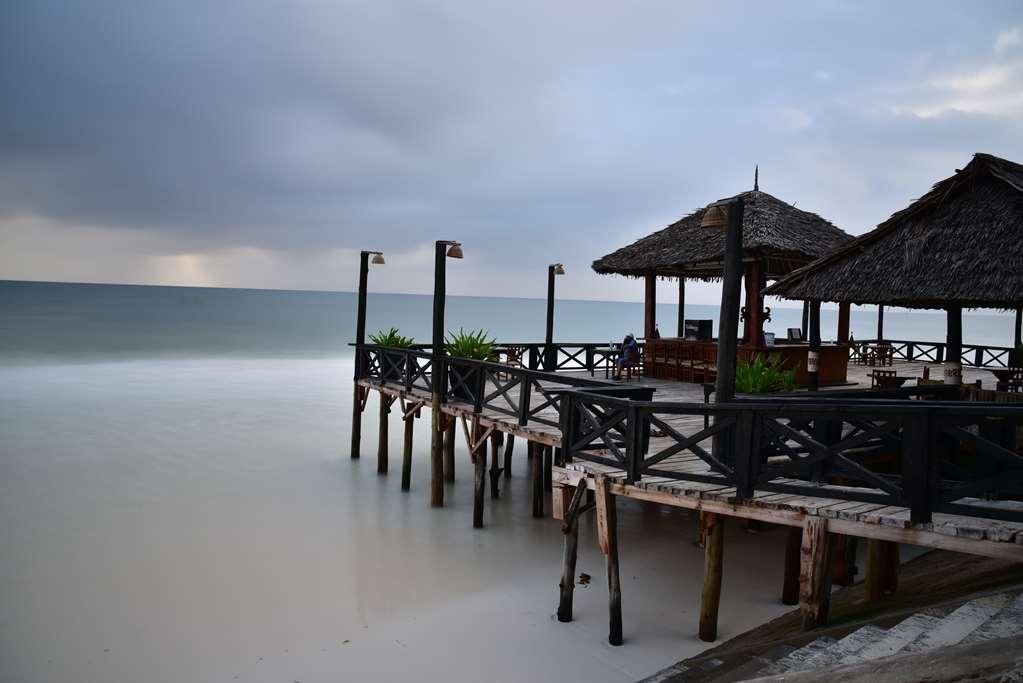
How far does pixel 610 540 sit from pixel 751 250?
7.45 m

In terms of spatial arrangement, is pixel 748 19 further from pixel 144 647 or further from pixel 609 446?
pixel 144 647

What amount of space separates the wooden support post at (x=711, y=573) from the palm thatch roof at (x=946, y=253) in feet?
11.5

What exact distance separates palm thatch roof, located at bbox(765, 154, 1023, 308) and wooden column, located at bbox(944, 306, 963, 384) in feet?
1.80

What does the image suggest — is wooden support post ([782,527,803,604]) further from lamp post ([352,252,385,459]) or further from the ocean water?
lamp post ([352,252,385,459])

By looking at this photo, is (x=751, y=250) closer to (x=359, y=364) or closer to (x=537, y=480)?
(x=537, y=480)

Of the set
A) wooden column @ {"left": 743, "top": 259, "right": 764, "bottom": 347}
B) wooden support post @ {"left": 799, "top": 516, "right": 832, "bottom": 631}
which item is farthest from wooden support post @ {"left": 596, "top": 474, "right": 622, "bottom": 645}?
wooden column @ {"left": 743, "top": 259, "right": 764, "bottom": 347}

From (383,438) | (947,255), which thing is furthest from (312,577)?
(947,255)

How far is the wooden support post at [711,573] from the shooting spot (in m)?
6.62

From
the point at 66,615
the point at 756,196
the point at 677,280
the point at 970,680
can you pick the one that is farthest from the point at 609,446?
the point at 677,280

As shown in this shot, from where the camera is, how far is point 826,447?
5.38m

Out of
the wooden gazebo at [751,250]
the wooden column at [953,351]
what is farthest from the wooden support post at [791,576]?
the wooden gazebo at [751,250]

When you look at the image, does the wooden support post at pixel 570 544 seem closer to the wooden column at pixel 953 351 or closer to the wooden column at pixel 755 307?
the wooden column at pixel 953 351

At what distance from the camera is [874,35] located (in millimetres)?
18984

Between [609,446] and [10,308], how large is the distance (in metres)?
97.9
